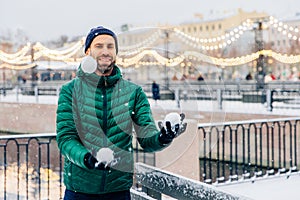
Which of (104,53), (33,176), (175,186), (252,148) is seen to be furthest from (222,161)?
(104,53)

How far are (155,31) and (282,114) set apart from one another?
12.4 metres

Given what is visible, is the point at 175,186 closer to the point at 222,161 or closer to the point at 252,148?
the point at 222,161

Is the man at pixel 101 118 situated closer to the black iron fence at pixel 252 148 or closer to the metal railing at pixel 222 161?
the black iron fence at pixel 252 148

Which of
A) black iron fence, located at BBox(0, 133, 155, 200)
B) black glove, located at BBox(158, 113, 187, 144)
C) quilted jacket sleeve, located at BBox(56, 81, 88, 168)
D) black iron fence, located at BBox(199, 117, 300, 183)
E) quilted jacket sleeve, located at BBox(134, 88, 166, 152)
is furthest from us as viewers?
black iron fence, located at BBox(0, 133, 155, 200)

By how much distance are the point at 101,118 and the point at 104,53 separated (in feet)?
1.17

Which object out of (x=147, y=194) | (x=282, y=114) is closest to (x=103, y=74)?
(x=147, y=194)

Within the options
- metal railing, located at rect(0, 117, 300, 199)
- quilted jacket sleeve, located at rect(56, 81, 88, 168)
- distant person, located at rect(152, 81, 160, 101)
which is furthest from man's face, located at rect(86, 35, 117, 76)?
metal railing, located at rect(0, 117, 300, 199)

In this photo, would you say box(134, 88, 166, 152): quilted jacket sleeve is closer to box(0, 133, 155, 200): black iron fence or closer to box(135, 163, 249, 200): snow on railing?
box(135, 163, 249, 200): snow on railing

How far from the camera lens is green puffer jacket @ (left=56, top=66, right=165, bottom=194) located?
2.74m

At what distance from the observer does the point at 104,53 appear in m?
2.76

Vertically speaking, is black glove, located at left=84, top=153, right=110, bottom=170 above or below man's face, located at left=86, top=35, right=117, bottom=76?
below

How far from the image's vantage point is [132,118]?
2816mm

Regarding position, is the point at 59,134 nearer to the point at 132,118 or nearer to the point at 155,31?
the point at 132,118

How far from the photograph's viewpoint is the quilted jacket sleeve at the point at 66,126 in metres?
2.66
